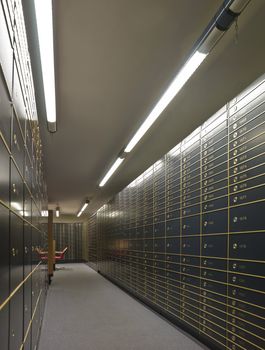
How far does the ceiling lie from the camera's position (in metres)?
2.38

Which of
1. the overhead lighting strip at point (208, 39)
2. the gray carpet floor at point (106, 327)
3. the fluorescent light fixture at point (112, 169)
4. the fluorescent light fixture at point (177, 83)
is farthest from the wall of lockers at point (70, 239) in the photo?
the overhead lighting strip at point (208, 39)

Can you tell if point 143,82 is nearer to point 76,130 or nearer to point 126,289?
point 76,130

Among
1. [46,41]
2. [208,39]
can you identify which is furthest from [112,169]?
[208,39]

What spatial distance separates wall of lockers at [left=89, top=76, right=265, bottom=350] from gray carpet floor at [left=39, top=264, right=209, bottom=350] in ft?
A: 0.79

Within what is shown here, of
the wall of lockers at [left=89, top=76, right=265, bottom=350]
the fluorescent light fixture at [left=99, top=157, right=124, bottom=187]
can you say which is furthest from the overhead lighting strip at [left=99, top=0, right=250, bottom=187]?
the fluorescent light fixture at [left=99, top=157, right=124, bottom=187]

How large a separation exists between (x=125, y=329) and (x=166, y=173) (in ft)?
7.13

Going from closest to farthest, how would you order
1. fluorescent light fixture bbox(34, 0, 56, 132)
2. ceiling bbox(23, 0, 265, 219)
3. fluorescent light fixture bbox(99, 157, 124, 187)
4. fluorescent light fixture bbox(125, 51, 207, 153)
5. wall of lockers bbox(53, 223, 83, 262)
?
fluorescent light fixture bbox(34, 0, 56, 132)
ceiling bbox(23, 0, 265, 219)
fluorescent light fixture bbox(125, 51, 207, 153)
fluorescent light fixture bbox(99, 157, 124, 187)
wall of lockers bbox(53, 223, 83, 262)

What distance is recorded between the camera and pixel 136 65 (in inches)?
121

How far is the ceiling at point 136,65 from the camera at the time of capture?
2.38 meters

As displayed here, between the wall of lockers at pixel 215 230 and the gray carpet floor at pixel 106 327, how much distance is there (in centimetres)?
24

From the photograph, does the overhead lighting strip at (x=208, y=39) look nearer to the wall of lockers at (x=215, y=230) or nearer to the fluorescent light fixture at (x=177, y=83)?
the fluorescent light fixture at (x=177, y=83)

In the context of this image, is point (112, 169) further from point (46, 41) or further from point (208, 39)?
point (208, 39)

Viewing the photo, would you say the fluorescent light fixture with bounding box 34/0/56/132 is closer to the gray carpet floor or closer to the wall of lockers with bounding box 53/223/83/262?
the gray carpet floor

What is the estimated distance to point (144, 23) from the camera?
2486 mm
